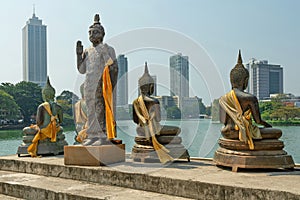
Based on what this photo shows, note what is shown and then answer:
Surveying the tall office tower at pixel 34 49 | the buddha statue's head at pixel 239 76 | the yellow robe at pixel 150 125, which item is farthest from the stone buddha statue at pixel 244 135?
the tall office tower at pixel 34 49

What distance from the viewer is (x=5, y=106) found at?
1642 inches

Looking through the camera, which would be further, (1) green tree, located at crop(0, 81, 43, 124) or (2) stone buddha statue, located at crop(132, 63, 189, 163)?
(1) green tree, located at crop(0, 81, 43, 124)

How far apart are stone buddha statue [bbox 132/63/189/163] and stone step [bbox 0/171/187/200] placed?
43.9 inches

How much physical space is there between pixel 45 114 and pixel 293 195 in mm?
5828

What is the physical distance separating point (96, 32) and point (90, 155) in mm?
2394

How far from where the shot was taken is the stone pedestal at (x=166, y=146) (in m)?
6.46

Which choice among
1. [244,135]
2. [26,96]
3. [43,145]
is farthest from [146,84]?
[26,96]

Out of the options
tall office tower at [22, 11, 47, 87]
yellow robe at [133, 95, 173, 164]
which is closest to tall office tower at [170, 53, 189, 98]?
yellow robe at [133, 95, 173, 164]

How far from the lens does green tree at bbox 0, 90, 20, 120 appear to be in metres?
41.5

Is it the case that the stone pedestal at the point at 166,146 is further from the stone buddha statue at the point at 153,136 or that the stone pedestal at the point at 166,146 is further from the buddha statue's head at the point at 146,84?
the buddha statue's head at the point at 146,84

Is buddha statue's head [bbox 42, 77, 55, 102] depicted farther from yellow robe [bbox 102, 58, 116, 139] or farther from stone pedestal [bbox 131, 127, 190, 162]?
stone pedestal [bbox 131, 127, 190, 162]

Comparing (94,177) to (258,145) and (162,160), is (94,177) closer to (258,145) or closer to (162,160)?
(162,160)

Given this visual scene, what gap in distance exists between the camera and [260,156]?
5.31 m

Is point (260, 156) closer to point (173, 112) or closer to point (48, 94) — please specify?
point (173, 112)
